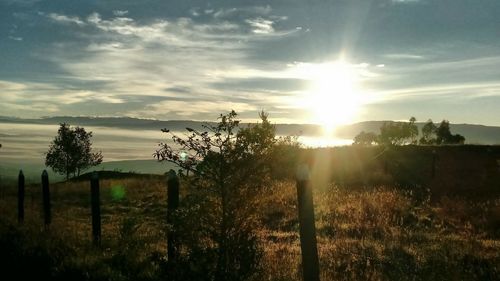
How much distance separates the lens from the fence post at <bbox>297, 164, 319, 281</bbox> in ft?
19.4

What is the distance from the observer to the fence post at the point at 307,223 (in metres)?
5.90

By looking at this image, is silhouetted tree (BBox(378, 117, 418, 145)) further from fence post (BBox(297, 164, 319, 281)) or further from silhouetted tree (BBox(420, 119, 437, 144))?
fence post (BBox(297, 164, 319, 281))

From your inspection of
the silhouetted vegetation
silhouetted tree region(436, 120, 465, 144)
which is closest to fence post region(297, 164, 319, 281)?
the silhouetted vegetation

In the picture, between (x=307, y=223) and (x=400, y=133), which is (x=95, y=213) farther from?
(x=400, y=133)

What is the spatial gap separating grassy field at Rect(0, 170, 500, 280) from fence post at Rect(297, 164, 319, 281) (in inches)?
40.5

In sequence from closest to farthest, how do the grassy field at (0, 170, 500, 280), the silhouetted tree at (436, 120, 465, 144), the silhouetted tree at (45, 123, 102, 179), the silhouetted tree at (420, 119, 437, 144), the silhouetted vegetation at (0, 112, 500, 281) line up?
→ the silhouetted vegetation at (0, 112, 500, 281) → the grassy field at (0, 170, 500, 280) → the silhouetted tree at (45, 123, 102, 179) → the silhouetted tree at (436, 120, 465, 144) → the silhouetted tree at (420, 119, 437, 144)

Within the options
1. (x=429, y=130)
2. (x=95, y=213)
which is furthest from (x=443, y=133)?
(x=95, y=213)

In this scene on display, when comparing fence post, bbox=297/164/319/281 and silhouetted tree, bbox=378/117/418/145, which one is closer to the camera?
fence post, bbox=297/164/319/281

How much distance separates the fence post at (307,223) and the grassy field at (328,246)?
3.37 feet

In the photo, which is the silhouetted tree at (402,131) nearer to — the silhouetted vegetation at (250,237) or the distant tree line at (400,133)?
the distant tree line at (400,133)

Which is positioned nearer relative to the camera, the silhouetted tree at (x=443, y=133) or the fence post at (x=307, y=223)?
the fence post at (x=307, y=223)

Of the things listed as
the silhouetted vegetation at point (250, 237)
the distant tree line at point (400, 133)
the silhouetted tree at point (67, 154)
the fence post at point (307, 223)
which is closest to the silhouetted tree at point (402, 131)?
the distant tree line at point (400, 133)

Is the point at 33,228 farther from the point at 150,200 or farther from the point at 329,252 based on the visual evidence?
the point at 150,200

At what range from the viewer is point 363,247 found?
9547 mm
